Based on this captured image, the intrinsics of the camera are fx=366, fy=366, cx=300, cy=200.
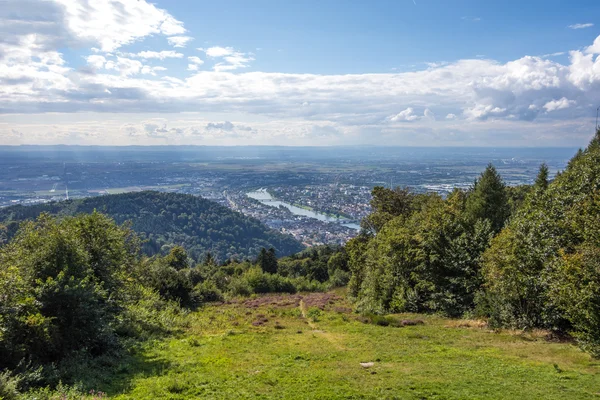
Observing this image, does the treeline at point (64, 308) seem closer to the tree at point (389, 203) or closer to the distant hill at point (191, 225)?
the tree at point (389, 203)

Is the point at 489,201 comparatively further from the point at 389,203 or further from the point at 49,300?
the point at 49,300

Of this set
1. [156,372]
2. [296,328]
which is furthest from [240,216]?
[156,372]

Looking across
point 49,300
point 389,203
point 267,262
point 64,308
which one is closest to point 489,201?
point 389,203

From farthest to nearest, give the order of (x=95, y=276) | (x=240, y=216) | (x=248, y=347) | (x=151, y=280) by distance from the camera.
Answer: (x=240, y=216), (x=151, y=280), (x=95, y=276), (x=248, y=347)

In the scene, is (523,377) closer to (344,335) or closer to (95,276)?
(344,335)

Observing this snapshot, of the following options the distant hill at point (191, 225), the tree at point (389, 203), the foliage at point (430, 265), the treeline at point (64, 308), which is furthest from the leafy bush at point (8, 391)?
the distant hill at point (191, 225)

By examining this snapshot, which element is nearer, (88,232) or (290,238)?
(88,232)

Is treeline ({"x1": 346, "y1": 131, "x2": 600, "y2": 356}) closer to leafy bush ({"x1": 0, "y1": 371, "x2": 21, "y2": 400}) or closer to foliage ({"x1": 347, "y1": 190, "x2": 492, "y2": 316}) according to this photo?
foliage ({"x1": 347, "y1": 190, "x2": 492, "y2": 316})

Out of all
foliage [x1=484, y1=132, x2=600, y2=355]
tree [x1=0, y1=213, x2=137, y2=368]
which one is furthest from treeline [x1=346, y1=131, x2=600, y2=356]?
tree [x1=0, y1=213, x2=137, y2=368]
